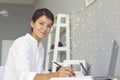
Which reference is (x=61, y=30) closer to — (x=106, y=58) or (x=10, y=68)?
(x=106, y=58)

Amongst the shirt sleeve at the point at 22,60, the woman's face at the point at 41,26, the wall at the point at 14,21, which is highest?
the wall at the point at 14,21

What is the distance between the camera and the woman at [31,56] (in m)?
1.36

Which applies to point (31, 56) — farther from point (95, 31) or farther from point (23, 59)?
point (95, 31)

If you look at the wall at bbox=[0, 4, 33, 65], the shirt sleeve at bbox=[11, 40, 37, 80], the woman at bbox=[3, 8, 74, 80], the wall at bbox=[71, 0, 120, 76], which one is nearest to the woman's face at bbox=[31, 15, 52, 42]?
the woman at bbox=[3, 8, 74, 80]

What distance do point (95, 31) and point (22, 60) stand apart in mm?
1071

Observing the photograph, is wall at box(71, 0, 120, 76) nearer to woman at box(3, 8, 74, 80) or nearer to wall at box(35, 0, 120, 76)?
wall at box(35, 0, 120, 76)

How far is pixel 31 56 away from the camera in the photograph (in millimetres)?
1580

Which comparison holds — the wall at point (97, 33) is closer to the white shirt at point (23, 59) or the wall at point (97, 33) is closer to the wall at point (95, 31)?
the wall at point (95, 31)

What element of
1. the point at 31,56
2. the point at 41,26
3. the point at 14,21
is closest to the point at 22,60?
the point at 31,56

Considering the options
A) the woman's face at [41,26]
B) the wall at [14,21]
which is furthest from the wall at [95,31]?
the wall at [14,21]

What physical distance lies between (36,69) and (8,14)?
4921 mm

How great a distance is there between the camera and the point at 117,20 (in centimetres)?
194

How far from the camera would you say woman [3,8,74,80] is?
136 centimetres

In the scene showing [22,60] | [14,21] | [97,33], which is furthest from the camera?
[14,21]
